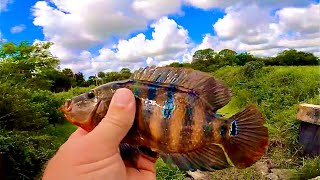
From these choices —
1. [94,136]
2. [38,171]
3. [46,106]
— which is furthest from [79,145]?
[46,106]

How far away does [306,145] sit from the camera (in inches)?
184

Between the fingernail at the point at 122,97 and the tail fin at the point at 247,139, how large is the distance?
25 centimetres

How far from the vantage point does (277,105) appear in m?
6.49

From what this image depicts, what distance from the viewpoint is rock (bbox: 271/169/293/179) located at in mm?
4230

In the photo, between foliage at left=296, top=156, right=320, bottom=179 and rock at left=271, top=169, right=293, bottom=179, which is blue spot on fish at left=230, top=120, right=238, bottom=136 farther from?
rock at left=271, top=169, right=293, bottom=179

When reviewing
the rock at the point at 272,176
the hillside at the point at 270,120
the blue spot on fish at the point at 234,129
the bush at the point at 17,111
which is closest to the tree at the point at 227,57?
the hillside at the point at 270,120

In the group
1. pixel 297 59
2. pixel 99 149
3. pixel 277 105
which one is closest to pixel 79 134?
pixel 99 149

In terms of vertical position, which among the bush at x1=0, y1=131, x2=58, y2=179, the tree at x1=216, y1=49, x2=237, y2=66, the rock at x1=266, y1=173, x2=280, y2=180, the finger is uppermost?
the tree at x1=216, y1=49, x2=237, y2=66

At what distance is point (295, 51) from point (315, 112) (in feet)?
19.9

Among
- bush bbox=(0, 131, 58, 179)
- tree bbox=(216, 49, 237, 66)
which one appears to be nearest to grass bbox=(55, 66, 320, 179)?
tree bbox=(216, 49, 237, 66)

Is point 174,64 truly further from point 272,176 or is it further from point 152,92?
point 272,176

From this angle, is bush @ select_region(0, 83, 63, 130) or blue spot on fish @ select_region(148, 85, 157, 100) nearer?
blue spot on fish @ select_region(148, 85, 157, 100)

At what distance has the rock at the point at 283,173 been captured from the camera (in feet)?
13.9

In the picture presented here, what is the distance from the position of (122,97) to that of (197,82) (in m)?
0.18
